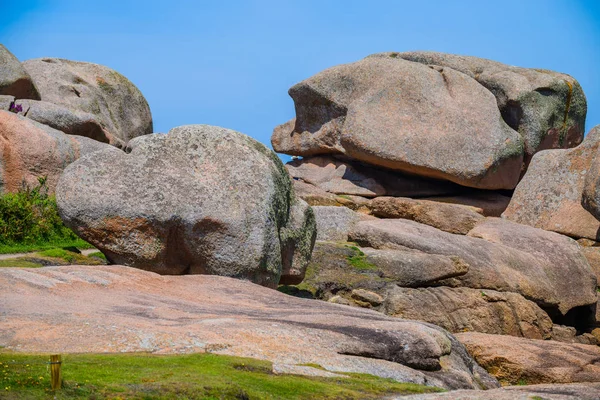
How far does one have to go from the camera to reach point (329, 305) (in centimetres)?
1998

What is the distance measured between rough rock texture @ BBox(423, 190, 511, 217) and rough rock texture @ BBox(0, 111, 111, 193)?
20.8 meters

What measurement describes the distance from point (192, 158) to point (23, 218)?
7.01 meters

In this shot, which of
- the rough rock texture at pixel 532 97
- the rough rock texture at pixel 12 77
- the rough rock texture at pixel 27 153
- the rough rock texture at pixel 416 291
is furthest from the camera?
the rough rock texture at pixel 532 97

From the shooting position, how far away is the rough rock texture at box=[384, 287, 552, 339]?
81.7ft

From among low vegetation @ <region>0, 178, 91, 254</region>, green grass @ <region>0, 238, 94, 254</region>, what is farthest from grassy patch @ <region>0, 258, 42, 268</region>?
low vegetation @ <region>0, 178, 91, 254</region>

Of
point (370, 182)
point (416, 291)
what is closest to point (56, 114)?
point (370, 182)

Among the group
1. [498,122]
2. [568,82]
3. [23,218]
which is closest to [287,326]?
[23,218]

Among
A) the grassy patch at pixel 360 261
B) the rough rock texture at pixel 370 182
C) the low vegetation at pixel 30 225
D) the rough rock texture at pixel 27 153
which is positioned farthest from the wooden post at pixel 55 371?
the rough rock texture at pixel 370 182

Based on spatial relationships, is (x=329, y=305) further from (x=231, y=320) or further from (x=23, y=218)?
(x=23, y=218)

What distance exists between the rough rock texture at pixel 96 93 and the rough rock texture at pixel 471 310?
23502 millimetres

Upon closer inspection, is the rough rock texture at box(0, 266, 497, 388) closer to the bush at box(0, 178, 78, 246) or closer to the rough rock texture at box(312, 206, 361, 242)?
the bush at box(0, 178, 78, 246)

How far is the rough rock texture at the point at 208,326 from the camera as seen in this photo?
13680 mm

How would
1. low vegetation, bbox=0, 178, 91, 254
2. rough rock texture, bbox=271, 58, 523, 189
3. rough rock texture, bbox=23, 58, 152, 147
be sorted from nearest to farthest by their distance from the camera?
1. low vegetation, bbox=0, 178, 91, 254
2. rough rock texture, bbox=271, 58, 523, 189
3. rough rock texture, bbox=23, 58, 152, 147

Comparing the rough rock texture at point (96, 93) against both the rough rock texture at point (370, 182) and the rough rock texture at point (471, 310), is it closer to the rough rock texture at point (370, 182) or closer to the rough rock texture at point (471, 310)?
the rough rock texture at point (370, 182)
